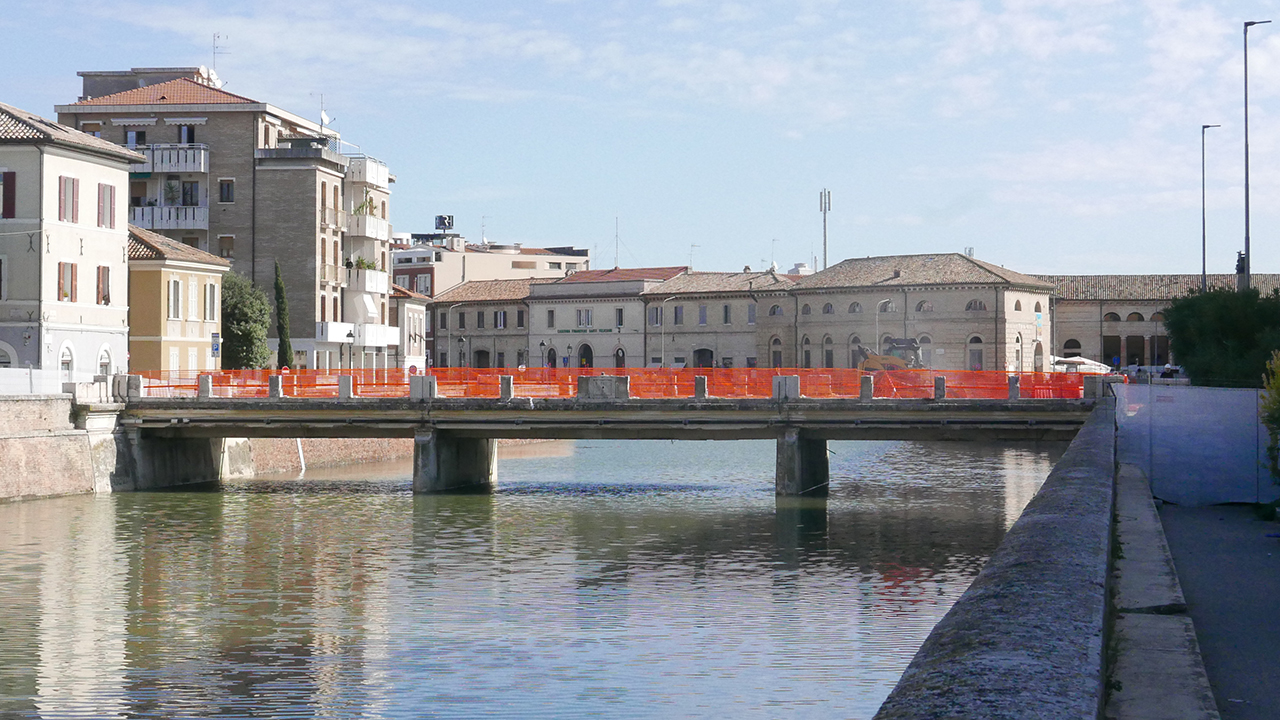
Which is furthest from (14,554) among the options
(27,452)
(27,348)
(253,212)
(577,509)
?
(253,212)

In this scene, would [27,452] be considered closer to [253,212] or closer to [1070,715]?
[253,212]

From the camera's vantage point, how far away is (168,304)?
213 ft

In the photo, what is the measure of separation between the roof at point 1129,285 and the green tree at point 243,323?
7168 centimetres

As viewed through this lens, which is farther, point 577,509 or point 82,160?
point 82,160

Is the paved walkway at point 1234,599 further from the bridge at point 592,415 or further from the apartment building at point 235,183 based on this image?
the apartment building at point 235,183

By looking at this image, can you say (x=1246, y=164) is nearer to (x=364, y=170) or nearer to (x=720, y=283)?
(x=364, y=170)

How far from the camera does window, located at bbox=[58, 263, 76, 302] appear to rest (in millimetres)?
54472

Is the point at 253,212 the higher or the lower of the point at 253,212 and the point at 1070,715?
the higher

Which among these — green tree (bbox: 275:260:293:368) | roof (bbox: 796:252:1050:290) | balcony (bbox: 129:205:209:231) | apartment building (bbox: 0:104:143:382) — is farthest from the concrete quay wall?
roof (bbox: 796:252:1050:290)

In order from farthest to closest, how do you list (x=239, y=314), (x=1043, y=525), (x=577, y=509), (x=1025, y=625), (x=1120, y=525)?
1. (x=239, y=314)
2. (x=577, y=509)
3. (x=1120, y=525)
4. (x=1043, y=525)
5. (x=1025, y=625)

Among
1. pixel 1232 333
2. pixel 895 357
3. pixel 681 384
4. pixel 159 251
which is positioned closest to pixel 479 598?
pixel 681 384

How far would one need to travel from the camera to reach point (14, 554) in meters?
31.5

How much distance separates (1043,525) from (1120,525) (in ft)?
16.5

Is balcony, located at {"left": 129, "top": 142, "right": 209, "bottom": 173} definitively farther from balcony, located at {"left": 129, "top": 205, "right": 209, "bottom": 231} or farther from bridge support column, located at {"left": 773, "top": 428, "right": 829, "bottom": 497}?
bridge support column, located at {"left": 773, "top": 428, "right": 829, "bottom": 497}
